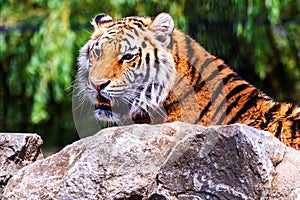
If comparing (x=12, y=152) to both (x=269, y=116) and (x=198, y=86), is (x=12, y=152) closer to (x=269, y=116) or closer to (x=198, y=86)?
(x=198, y=86)

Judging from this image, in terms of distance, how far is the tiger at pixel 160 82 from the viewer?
2629 mm

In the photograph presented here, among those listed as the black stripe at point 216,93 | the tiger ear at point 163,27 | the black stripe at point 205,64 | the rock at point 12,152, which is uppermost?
the tiger ear at point 163,27

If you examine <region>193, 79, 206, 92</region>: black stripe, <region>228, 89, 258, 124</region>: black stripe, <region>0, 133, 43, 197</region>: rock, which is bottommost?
<region>0, 133, 43, 197</region>: rock

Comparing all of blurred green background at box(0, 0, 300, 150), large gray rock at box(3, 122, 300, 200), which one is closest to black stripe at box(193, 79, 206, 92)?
large gray rock at box(3, 122, 300, 200)

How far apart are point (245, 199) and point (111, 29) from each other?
1.04 m

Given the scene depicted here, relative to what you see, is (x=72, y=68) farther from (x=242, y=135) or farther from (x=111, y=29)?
(x=242, y=135)

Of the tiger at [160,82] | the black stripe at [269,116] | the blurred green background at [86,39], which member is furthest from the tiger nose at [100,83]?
the blurred green background at [86,39]

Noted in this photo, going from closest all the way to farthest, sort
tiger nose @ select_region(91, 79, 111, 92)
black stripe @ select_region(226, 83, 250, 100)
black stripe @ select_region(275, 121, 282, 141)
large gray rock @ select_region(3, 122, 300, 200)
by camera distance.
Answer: large gray rock @ select_region(3, 122, 300, 200) → black stripe @ select_region(275, 121, 282, 141) → tiger nose @ select_region(91, 79, 111, 92) → black stripe @ select_region(226, 83, 250, 100)

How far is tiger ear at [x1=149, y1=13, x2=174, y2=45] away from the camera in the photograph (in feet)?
9.01

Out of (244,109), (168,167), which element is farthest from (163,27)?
(168,167)

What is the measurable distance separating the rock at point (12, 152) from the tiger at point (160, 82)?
0.92 feet

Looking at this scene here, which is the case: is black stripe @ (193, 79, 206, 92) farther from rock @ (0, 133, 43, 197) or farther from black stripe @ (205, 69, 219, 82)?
rock @ (0, 133, 43, 197)

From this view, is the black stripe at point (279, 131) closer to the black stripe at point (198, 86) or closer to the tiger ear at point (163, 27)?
the black stripe at point (198, 86)

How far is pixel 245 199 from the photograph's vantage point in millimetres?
1967
